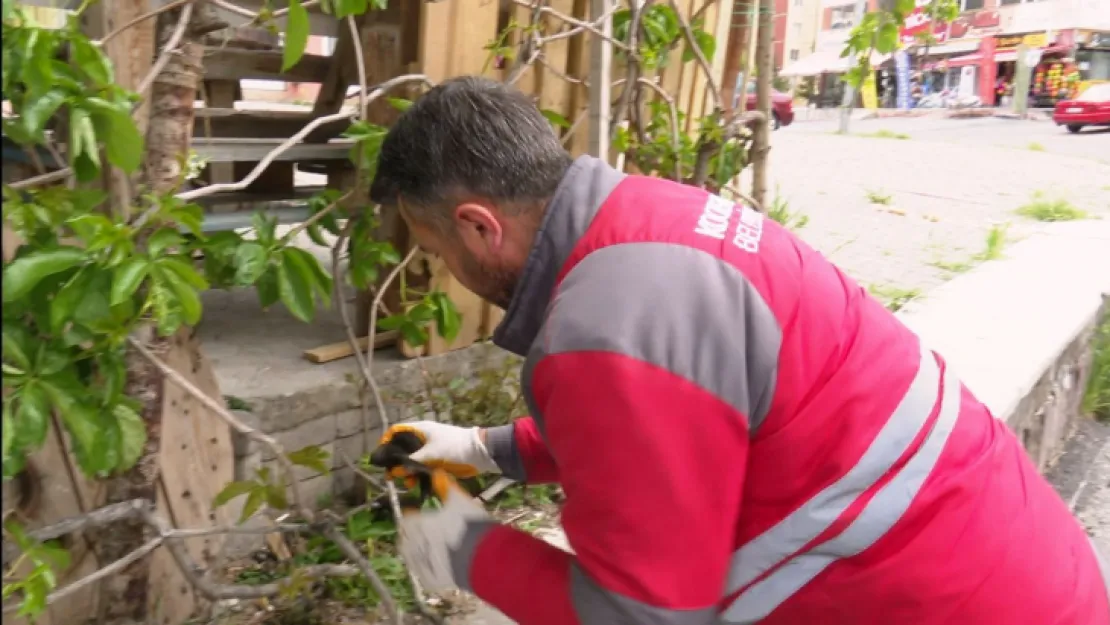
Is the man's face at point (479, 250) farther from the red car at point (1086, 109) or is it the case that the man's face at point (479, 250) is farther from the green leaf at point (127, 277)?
the red car at point (1086, 109)

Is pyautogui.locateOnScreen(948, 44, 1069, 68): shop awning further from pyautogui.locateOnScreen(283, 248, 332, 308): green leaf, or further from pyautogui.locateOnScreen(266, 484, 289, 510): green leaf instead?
pyautogui.locateOnScreen(266, 484, 289, 510): green leaf

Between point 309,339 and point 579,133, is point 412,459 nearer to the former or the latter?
point 309,339

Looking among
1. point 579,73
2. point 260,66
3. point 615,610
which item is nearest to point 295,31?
point 615,610

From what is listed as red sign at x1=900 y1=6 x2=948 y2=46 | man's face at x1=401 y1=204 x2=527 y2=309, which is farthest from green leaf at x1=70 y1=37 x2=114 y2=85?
red sign at x1=900 y1=6 x2=948 y2=46

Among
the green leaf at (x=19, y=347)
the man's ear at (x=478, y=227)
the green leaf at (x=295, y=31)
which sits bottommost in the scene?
the green leaf at (x=19, y=347)

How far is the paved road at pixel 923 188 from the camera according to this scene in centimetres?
652

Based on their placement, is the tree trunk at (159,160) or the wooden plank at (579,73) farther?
the wooden plank at (579,73)

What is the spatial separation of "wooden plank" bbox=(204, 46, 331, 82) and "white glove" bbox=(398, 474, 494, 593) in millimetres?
2408

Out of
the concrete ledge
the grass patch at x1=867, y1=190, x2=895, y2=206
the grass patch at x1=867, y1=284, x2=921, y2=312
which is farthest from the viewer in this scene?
the grass patch at x1=867, y1=190, x2=895, y2=206

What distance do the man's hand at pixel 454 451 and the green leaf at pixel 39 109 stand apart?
103 cm

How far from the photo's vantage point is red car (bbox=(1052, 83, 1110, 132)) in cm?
1445

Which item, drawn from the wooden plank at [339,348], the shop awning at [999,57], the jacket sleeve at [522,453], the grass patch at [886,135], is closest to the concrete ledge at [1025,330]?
the jacket sleeve at [522,453]

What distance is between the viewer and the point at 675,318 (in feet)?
4.17

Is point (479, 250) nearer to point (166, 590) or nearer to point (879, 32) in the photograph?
point (166, 590)
